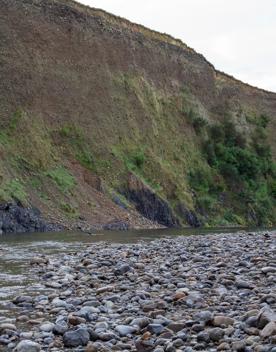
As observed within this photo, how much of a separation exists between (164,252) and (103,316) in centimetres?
778

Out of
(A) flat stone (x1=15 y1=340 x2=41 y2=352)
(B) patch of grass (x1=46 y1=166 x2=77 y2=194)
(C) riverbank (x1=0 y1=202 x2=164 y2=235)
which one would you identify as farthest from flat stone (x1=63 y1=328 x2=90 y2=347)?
(B) patch of grass (x1=46 y1=166 x2=77 y2=194)

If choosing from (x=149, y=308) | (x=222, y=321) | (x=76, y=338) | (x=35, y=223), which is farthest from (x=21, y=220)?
(x=222, y=321)

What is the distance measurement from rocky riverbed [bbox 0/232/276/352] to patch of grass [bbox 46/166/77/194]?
20.0m

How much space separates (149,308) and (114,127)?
3622 cm

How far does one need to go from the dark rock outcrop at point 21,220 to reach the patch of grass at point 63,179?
4.20 metres

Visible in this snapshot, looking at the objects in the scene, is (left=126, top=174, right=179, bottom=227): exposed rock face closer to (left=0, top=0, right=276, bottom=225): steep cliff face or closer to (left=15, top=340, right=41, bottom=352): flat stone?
(left=0, top=0, right=276, bottom=225): steep cliff face

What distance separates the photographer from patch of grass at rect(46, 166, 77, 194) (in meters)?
32.7

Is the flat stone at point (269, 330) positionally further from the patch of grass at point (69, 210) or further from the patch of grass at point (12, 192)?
the patch of grass at point (69, 210)

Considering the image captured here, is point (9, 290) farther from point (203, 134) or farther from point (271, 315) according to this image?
point (203, 134)

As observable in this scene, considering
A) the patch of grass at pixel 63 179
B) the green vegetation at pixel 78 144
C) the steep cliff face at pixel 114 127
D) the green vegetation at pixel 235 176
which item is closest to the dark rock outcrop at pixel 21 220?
the steep cliff face at pixel 114 127

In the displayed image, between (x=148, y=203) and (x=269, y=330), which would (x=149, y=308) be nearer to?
(x=269, y=330)

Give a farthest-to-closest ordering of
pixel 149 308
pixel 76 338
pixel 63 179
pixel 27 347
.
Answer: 1. pixel 63 179
2. pixel 149 308
3. pixel 76 338
4. pixel 27 347

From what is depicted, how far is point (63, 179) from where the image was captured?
33.6 metres

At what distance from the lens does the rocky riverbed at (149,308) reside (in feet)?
20.9
